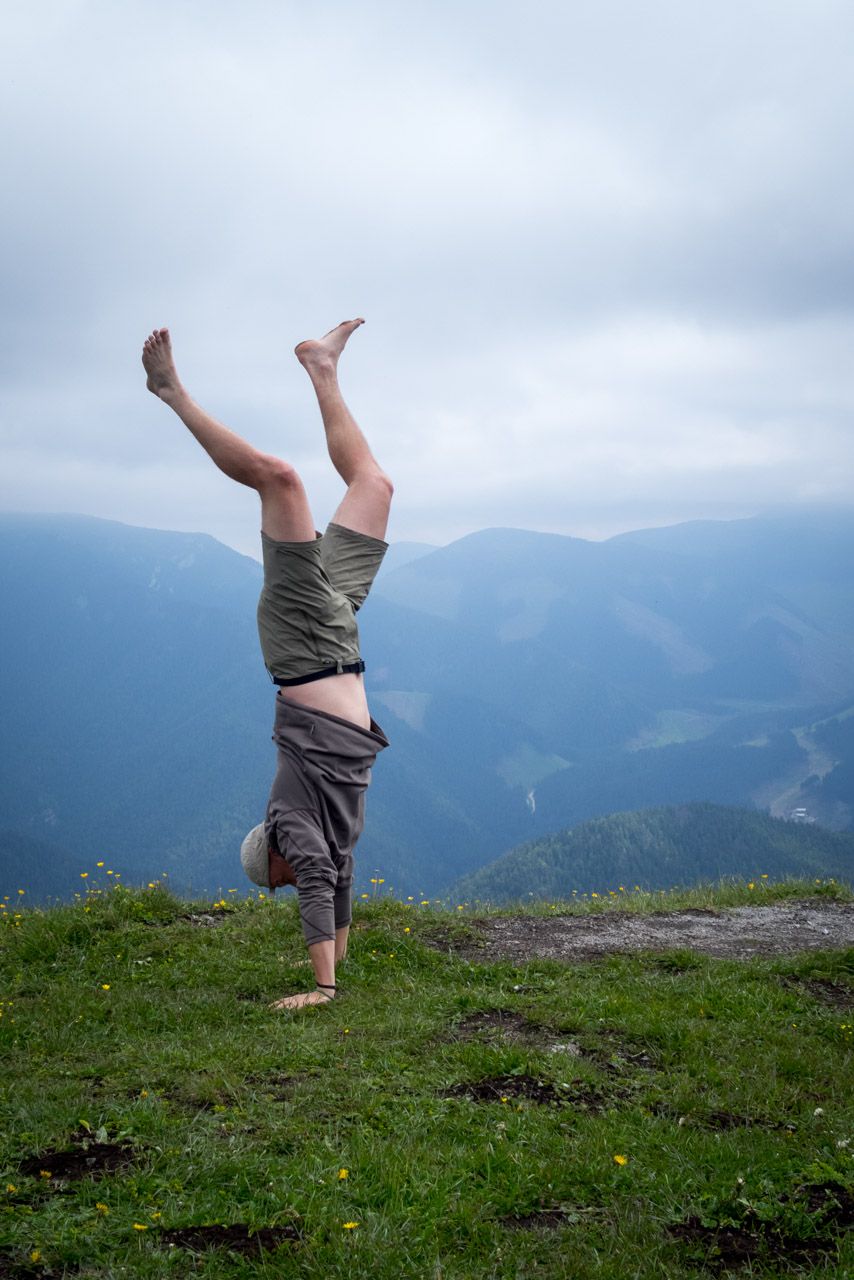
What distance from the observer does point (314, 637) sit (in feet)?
17.3

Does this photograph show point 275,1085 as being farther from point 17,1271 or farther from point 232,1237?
point 17,1271

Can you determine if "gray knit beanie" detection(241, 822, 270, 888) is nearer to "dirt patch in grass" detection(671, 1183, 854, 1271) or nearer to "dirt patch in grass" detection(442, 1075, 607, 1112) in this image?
"dirt patch in grass" detection(442, 1075, 607, 1112)

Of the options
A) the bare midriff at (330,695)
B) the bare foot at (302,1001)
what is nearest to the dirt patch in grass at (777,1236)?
the bare foot at (302,1001)

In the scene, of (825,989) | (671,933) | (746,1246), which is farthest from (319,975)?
(671,933)

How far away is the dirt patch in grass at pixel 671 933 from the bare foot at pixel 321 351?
4531mm

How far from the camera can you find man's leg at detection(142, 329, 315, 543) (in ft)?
15.8

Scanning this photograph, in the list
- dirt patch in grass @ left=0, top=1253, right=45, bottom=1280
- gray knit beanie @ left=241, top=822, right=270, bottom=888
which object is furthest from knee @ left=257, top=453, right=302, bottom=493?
dirt patch in grass @ left=0, top=1253, right=45, bottom=1280

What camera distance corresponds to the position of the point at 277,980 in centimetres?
597

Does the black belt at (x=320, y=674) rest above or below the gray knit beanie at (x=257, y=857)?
above

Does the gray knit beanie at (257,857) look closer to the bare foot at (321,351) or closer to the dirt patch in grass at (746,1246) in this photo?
the bare foot at (321,351)

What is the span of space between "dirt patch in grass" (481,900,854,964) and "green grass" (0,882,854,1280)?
0.59 metres

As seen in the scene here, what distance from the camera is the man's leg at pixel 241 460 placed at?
4.82m

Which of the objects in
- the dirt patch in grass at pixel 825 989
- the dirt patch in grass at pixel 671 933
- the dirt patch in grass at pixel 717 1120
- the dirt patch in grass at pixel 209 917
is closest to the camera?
the dirt patch in grass at pixel 717 1120

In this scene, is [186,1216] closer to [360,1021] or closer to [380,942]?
[360,1021]
